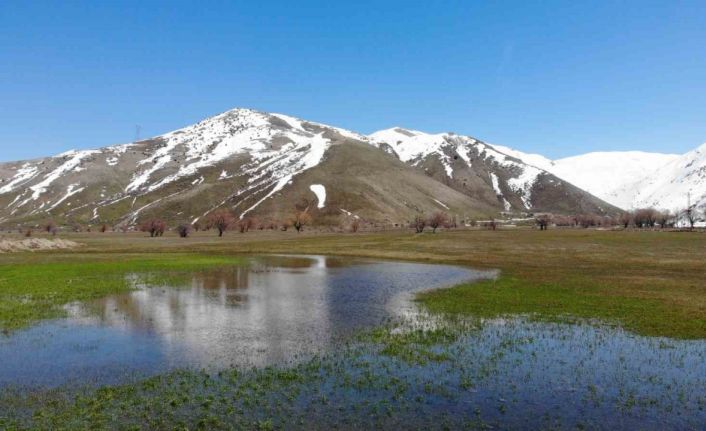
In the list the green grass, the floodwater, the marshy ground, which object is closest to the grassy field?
the green grass

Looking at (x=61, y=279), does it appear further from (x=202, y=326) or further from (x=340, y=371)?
(x=340, y=371)

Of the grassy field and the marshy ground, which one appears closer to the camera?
the marshy ground

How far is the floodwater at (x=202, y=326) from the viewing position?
25.4 metres

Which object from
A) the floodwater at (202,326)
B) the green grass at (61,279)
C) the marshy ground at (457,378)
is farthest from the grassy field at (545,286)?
the floodwater at (202,326)

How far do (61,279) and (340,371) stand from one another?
48.1 metres

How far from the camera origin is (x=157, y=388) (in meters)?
21.7

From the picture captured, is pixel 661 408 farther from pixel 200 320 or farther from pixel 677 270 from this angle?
pixel 677 270

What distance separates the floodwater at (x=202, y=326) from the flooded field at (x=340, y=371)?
0.17 metres

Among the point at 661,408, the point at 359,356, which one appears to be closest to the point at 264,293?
the point at 359,356

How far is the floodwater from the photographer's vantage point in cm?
2544

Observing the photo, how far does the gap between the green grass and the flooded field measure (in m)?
3.18

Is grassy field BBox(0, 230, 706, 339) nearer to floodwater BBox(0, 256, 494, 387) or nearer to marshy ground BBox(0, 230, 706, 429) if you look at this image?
marshy ground BBox(0, 230, 706, 429)

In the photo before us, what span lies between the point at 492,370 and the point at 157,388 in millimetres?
16840

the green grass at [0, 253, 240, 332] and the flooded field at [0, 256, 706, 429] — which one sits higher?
the green grass at [0, 253, 240, 332]
